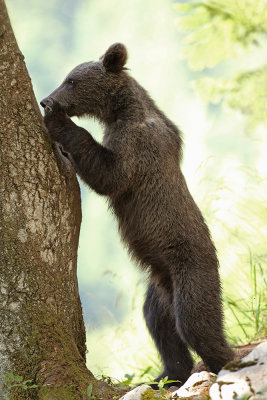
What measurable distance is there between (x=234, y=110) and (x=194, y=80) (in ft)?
3.01

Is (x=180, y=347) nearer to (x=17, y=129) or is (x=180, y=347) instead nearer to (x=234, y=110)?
(x=17, y=129)

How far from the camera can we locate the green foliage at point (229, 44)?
8688mm

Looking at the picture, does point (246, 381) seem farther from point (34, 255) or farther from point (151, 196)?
point (151, 196)

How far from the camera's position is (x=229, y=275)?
21.3ft

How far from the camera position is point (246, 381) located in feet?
8.70

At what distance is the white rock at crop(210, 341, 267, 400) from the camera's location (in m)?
2.59

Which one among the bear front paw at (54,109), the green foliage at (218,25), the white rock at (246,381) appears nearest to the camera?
the white rock at (246,381)

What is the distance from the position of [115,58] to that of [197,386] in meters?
2.73

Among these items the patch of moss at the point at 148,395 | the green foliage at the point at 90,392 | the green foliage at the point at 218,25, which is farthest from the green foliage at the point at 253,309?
the green foliage at the point at 218,25

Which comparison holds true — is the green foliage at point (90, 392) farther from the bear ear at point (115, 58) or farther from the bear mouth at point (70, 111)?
the bear ear at point (115, 58)

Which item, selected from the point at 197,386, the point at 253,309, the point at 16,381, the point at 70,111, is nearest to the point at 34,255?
the point at 16,381

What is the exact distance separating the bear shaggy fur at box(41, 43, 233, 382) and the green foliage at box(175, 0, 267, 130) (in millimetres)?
4469

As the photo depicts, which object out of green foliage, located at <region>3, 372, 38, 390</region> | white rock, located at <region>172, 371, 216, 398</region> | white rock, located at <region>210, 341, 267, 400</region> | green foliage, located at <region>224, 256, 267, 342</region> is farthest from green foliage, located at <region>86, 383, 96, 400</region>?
green foliage, located at <region>224, 256, 267, 342</region>

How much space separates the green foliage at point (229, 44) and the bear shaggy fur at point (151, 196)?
447 cm
